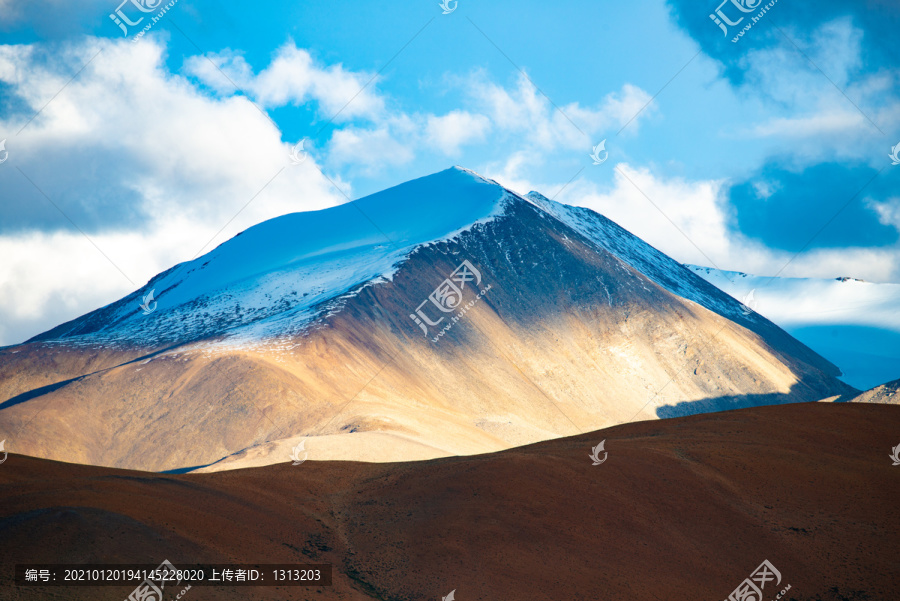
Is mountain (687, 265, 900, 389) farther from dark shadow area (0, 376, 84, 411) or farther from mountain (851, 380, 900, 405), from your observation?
dark shadow area (0, 376, 84, 411)

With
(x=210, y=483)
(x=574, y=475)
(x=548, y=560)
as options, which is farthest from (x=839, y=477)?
(x=210, y=483)

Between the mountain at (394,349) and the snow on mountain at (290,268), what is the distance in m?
0.47

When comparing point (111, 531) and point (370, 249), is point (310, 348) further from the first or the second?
point (111, 531)

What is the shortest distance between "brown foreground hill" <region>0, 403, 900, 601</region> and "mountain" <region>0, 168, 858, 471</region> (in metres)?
16.6

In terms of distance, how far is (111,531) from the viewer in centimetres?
1527

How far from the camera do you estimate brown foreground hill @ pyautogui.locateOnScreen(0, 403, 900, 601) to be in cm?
1603

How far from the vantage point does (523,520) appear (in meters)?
19.1

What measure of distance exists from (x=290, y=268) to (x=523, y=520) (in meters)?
80.3

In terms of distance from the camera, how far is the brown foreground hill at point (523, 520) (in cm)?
1603
